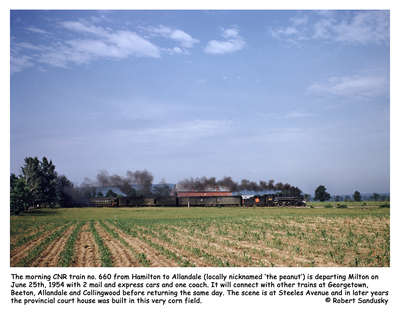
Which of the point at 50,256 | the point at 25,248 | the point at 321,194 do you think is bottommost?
the point at 321,194

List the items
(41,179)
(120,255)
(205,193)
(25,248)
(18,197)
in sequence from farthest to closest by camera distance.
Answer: (205,193) < (41,179) < (18,197) < (25,248) < (120,255)

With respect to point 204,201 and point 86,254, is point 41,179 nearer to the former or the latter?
point 204,201

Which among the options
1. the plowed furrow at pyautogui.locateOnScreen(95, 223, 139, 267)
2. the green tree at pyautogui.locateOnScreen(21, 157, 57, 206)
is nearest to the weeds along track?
the plowed furrow at pyautogui.locateOnScreen(95, 223, 139, 267)

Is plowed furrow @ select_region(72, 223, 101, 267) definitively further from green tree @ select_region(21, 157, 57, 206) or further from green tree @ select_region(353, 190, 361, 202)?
green tree @ select_region(353, 190, 361, 202)

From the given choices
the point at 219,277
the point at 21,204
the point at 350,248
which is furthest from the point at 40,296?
the point at 21,204

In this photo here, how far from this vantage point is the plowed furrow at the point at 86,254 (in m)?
16.4

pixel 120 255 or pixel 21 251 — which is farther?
pixel 21 251

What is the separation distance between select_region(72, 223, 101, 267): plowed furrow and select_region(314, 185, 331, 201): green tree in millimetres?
125078

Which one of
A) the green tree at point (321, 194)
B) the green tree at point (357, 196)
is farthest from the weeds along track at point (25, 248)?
the green tree at point (321, 194)

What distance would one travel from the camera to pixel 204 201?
8606 centimetres

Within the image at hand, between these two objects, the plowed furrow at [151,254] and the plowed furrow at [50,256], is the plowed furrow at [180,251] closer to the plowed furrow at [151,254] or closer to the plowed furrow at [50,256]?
the plowed furrow at [151,254]

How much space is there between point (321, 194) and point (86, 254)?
131042mm

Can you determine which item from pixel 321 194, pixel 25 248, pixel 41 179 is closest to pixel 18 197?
pixel 41 179

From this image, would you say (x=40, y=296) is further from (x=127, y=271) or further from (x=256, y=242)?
(x=256, y=242)
